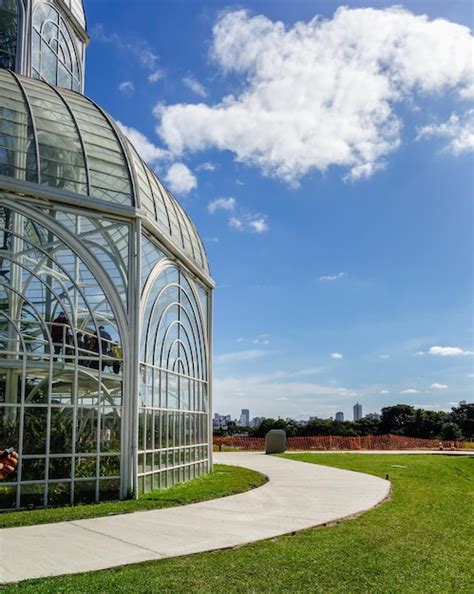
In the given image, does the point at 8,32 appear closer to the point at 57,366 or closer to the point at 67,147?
the point at 67,147

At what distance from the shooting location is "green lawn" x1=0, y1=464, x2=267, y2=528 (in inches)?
404

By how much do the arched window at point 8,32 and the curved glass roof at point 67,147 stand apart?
5913mm

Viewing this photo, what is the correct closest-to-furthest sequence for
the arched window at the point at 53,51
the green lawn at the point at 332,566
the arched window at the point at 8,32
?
the green lawn at the point at 332,566, the arched window at the point at 8,32, the arched window at the point at 53,51

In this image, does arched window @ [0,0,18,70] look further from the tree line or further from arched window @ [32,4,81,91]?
the tree line

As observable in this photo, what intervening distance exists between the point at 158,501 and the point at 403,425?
206 feet

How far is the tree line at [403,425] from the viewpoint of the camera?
212 ft

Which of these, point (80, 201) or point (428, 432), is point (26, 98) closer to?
point (80, 201)

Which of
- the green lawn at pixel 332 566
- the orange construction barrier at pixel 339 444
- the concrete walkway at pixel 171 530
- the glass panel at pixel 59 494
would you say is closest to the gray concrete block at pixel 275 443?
the orange construction barrier at pixel 339 444

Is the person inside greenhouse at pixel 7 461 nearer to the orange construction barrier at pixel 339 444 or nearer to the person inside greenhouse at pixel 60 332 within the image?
the person inside greenhouse at pixel 60 332

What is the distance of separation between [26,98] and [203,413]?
422 inches

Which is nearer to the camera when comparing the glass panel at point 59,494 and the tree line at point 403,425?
the glass panel at point 59,494

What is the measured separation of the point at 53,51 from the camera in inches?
894

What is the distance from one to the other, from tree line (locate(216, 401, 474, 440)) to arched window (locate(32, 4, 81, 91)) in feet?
158

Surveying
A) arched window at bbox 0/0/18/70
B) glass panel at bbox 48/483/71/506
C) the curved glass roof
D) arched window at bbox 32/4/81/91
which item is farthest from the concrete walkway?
arched window at bbox 32/4/81/91
